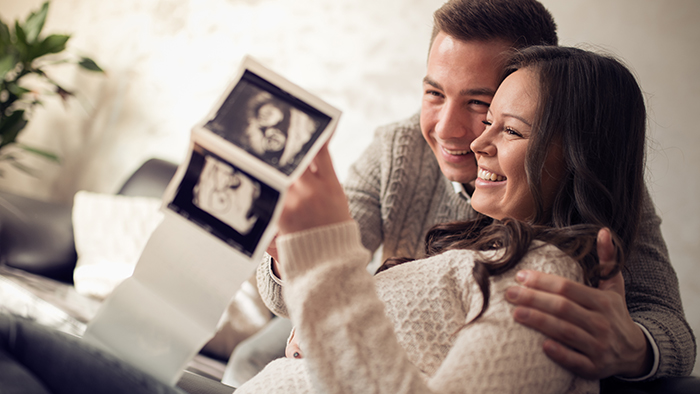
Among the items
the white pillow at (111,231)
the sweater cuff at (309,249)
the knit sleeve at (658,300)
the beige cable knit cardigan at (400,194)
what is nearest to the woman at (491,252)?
the sweater cuff at (309,249)

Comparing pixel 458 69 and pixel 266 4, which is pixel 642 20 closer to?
pixel 458 69

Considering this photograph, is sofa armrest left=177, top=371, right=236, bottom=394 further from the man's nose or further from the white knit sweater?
the man's nose

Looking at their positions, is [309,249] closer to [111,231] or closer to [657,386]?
[657,386]

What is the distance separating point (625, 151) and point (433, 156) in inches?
26.4

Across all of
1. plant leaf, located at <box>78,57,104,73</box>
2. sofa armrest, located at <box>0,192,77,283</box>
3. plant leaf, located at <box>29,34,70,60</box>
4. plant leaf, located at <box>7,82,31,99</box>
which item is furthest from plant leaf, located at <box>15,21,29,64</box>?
sofa armrest, located at <box>0,192,77,283</box>

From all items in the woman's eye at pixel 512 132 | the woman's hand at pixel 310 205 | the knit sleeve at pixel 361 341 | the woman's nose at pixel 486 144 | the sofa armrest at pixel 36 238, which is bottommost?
the sofa armrest at pixel 36 238

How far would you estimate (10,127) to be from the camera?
2207 mm

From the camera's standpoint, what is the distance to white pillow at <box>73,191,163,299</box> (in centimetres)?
181

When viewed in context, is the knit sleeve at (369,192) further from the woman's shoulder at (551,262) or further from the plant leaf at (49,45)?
the plant leaf at (49,45)

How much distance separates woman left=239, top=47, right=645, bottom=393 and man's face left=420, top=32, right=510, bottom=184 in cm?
11

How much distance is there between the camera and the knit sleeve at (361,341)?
53cm

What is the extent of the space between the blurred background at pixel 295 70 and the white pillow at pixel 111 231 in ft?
1.79

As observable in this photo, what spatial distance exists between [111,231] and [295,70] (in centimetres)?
103

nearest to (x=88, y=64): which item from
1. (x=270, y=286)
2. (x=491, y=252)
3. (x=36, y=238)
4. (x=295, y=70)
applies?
(x=36, y=238)
